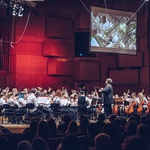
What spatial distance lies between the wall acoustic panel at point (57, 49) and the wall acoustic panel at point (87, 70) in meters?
0.88

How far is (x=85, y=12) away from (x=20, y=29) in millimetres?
4014

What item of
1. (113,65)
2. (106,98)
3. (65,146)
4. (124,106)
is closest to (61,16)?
(113,65)

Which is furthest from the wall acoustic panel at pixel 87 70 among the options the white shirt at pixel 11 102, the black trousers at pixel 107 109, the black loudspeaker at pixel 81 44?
the black trousers at pixel 107 109

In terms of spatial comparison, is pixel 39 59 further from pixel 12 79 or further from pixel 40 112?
pixel 40 112

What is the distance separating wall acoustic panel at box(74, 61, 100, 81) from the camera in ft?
71.8

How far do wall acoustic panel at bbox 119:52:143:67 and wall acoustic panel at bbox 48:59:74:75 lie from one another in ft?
9.41

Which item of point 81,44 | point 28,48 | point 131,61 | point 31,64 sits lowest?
point 31,64

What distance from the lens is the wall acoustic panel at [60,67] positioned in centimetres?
2148

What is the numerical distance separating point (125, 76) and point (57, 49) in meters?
4.16

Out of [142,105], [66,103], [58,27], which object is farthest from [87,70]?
[66,103]

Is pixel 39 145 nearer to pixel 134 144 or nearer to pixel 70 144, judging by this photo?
pixel 70 144

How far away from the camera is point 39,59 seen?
2130 cm

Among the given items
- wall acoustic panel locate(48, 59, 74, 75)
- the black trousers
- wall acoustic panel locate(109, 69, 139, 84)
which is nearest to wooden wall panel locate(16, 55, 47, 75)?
wall acoustic panel locate(48, 59, 74, 75)

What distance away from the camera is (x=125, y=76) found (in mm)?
21984
